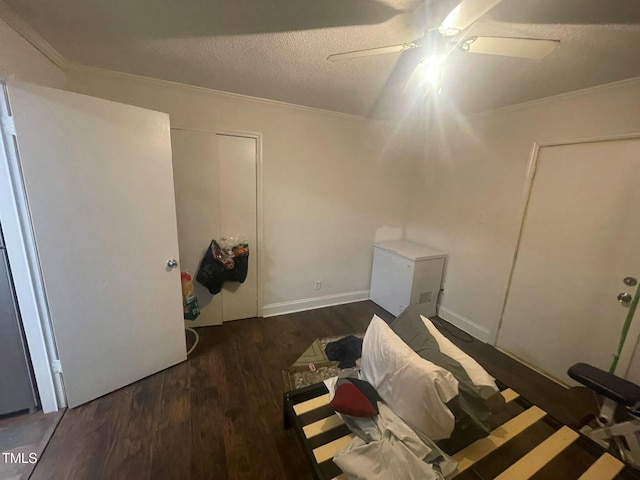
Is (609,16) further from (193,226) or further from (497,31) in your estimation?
(193,226)

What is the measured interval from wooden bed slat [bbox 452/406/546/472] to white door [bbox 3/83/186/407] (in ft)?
6.70

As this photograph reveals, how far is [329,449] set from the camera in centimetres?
114

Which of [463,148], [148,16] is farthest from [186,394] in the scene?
[463,148]

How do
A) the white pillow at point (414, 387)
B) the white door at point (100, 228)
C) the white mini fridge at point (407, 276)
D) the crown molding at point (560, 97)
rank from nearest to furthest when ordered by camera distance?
1. the white pillow at point (414, 387)
2. the white door at point (100, 228)
3. the crown molding at point (560, 97)
4. the white mini fridge at point (407, 276)

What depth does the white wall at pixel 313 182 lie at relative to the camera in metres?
2.31

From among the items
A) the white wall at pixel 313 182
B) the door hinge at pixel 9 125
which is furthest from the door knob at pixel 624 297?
the door hinge at pixel 9 125

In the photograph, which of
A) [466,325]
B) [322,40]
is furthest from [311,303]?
[322,40]

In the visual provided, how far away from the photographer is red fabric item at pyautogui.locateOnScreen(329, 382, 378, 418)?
114cm

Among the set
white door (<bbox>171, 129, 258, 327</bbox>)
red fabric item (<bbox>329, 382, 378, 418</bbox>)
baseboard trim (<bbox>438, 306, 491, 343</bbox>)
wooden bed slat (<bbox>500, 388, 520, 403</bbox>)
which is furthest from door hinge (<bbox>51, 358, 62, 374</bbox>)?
baseboard trim (<bbox>438, 306, 491, 343</bbox>)

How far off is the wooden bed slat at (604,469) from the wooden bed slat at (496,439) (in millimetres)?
229

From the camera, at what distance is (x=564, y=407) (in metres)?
1.82

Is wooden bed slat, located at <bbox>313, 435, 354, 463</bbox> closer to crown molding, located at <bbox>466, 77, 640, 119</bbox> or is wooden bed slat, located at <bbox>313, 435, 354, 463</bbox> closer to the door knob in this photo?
the door knob

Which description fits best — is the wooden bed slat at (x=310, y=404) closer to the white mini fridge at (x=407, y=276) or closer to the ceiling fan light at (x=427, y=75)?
the white mini fridge at (x=407, y=276)

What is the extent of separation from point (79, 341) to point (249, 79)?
2208 millimetres
